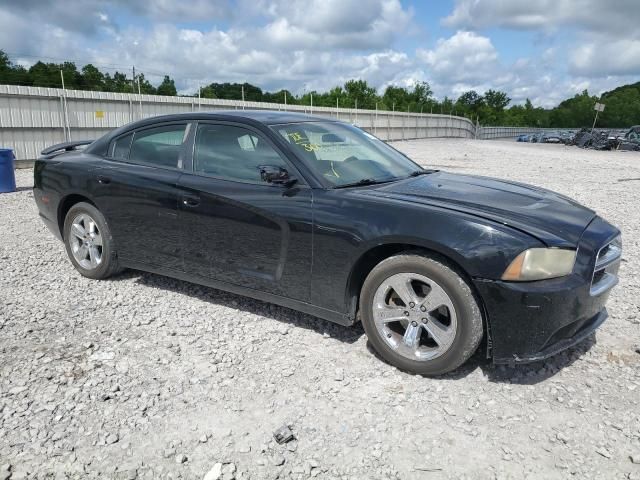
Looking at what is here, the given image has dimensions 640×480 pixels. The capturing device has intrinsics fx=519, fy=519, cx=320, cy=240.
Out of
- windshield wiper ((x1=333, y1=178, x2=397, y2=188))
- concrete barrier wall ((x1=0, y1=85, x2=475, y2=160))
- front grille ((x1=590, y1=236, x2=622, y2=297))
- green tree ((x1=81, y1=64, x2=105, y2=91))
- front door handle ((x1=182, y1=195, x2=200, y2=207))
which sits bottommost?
front grille ((x1=590, y1=236, x2=622, y2=297))

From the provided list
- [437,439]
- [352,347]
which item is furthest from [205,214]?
[437,439]

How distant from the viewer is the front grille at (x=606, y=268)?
10.1 feet

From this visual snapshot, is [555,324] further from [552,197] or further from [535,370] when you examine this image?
[552,197]

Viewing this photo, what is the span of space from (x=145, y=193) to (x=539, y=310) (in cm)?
309

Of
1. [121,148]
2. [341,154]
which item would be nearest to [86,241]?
[121,148]

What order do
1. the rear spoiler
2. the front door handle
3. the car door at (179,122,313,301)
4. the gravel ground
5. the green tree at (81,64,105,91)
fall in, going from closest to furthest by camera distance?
1. the gravel ground
2. the car door at (179,122,313,301)
3. the front door handle
4. the rear spoiler
5. the green tree at (81,64,105,91)

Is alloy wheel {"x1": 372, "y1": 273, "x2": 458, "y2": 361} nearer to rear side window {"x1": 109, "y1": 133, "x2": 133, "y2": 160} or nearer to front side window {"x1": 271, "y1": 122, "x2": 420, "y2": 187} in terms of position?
front side window {"x1": 271, "y1": 122, "x2": 420, "y2": 187}

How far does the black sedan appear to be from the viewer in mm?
2906

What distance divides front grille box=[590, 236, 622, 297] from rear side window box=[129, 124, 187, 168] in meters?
3.11

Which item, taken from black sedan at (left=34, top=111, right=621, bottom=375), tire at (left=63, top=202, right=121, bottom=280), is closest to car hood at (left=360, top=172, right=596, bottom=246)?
black sedan at (left=34, top=111, right=621, bottom=375)

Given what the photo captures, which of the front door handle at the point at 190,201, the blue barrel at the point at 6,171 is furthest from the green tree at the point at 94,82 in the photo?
the front door handle at the point at 190,201

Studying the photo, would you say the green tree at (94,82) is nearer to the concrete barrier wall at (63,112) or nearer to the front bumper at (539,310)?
the concrete barrier wall at (63,112)

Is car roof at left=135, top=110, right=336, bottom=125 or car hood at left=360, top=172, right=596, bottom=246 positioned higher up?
car roof at left=135, top=110, right=336, bottom=125

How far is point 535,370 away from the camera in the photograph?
330cm
